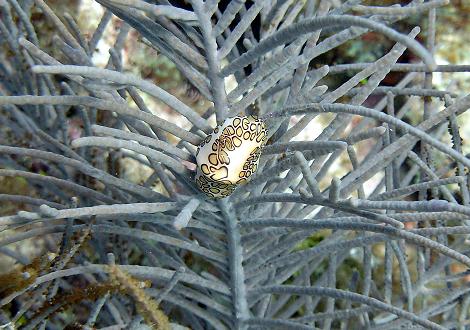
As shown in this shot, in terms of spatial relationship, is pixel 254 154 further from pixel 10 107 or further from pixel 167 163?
pixel 10 107

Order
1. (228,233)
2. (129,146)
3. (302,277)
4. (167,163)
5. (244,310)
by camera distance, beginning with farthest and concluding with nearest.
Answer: (302,277) < (244,310) < (228,233) < (167,163) < (129,146)

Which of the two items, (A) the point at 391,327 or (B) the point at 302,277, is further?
(B) the point at 302,277

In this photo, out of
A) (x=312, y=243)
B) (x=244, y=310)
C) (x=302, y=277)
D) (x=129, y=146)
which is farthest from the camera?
(x=312, y=243)

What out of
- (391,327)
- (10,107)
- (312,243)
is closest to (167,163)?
(391,327)

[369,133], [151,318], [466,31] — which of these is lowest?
[151,318]

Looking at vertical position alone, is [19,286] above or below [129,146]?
below

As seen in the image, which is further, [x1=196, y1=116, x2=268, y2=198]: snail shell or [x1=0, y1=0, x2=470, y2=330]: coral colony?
[x1=196, y1=116, x2=268, y2=198]: snail shell

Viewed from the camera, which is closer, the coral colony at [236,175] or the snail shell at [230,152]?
the coral colony at [236,175]
